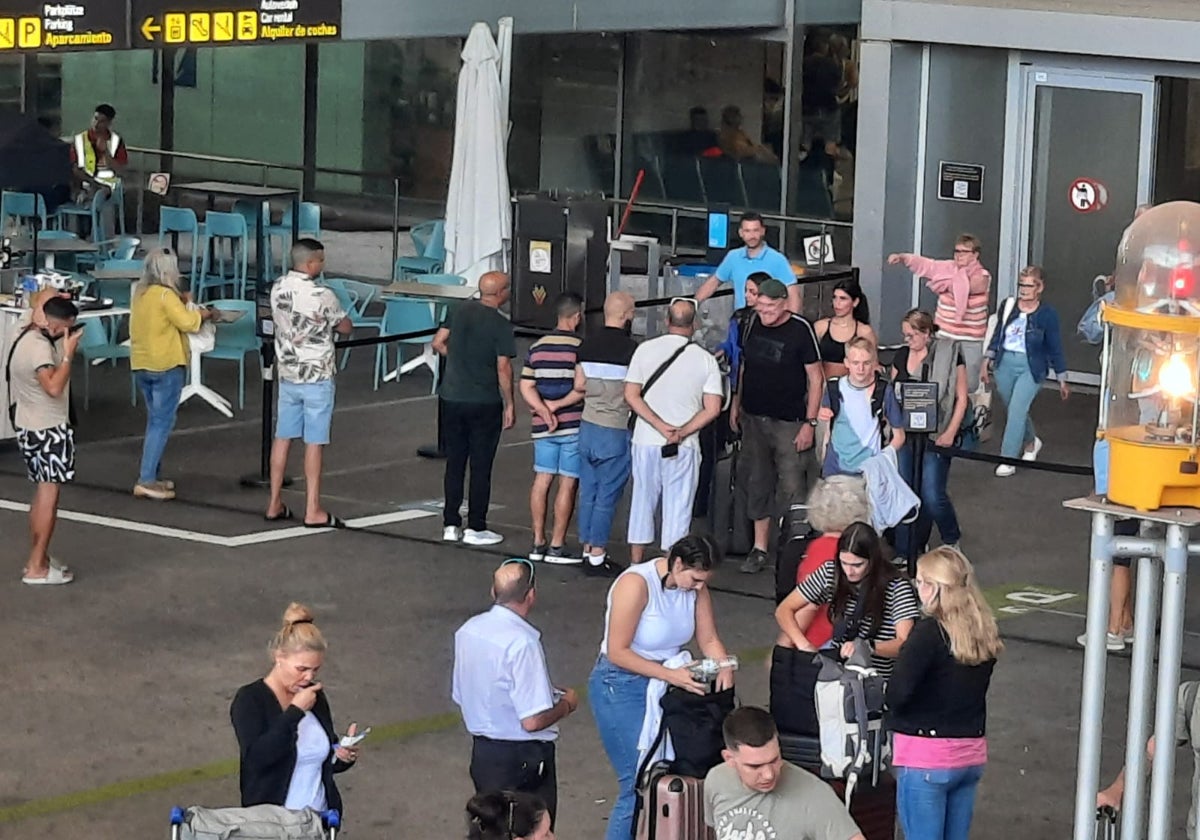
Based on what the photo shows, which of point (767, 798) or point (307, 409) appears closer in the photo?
point (767, 798)

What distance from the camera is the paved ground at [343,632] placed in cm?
1001

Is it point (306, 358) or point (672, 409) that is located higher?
point (306, 358)

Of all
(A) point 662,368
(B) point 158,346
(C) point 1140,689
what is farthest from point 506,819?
(B) point 158,346

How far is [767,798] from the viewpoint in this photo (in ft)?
23.8

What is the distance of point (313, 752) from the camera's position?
776 cm

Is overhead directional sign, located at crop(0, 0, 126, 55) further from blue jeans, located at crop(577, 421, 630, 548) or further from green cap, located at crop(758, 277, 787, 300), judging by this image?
green cap, located at crop(758, 277, 787, 300)

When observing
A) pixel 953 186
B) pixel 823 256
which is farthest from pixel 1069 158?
pixel 823 256

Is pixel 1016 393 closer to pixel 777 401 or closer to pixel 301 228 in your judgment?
pixel 777 401

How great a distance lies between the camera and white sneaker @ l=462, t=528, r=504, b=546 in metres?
14.5

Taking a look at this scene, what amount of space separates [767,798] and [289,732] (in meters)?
1.65

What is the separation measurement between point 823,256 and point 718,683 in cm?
1237

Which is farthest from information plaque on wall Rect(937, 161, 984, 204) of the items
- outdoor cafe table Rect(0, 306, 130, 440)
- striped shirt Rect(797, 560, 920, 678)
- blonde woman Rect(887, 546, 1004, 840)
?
blonde woman Rect(887, 546, 1004, 840)

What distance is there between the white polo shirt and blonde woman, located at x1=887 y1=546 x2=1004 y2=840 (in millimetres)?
1286

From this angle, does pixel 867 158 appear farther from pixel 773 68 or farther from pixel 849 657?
pixel 849 657
